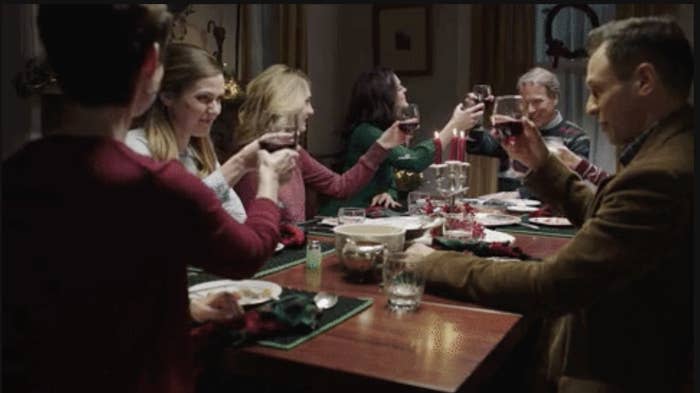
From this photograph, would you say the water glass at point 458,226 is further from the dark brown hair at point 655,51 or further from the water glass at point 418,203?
the dark brown hair at point 655,51

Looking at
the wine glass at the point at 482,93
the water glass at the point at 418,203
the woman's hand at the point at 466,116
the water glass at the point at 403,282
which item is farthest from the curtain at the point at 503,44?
the water glass at the point at 403,282

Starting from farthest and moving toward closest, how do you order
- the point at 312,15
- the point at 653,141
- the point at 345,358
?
the point at 312,15 < the point at 653,141 < the point at 345,358

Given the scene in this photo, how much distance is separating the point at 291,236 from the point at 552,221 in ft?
3.31

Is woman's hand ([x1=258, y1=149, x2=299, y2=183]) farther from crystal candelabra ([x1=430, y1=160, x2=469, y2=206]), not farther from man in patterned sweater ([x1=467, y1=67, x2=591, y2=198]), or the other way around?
man in patterned sweater ([x1=467, y1=67, x2=591, y2=198])

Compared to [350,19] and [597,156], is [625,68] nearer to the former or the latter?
[597,156]

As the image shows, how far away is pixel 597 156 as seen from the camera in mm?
4805

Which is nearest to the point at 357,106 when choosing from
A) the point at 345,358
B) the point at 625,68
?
the point at 625,68

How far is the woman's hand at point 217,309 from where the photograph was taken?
1.24 metres

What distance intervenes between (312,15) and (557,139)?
2255mm

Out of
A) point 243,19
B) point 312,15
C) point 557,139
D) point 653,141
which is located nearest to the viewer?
point 653,141

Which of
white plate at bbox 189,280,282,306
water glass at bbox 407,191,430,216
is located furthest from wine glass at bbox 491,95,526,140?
white plate at bbox 189,280,282,306

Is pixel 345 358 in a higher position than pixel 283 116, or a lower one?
lower

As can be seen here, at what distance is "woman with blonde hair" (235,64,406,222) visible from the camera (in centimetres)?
282

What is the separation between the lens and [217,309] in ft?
4.12
